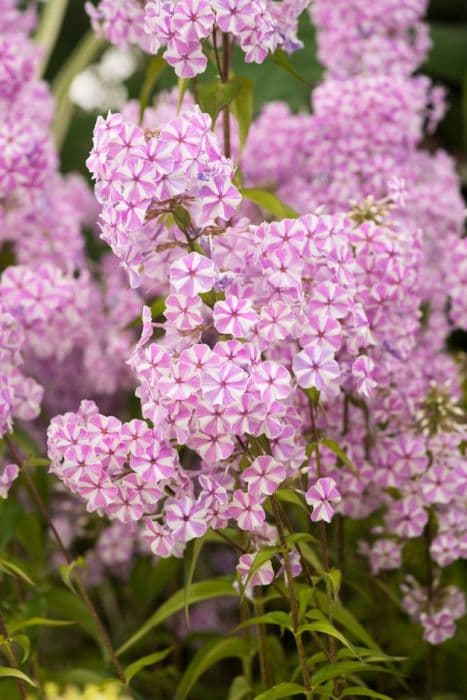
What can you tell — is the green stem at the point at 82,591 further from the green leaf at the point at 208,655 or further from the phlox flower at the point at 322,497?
the phlox flower at the point at 322,497

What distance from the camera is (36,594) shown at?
1003mm

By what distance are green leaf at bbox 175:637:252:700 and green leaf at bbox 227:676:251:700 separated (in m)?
0.03

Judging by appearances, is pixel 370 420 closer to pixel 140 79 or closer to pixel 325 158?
pixel 325 158

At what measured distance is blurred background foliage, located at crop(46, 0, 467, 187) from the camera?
1656 mm

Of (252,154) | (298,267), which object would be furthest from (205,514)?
(252,154)

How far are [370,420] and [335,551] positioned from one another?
135mm

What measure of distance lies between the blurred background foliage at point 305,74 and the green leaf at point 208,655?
0.90 meters

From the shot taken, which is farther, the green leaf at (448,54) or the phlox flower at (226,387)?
the green leaf at (448,54)

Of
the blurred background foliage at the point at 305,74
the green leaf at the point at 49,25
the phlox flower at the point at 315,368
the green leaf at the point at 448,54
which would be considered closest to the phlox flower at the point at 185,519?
the phlox flower at the point at 315,368

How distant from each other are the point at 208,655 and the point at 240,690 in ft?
0.25

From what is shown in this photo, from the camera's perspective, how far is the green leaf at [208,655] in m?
0.83

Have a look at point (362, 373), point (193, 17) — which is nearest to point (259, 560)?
point (362, 373)

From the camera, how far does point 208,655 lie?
0.84m

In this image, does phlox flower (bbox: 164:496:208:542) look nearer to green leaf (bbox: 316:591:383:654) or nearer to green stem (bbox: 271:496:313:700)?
green stem (bbox: 271:496:313:700)
